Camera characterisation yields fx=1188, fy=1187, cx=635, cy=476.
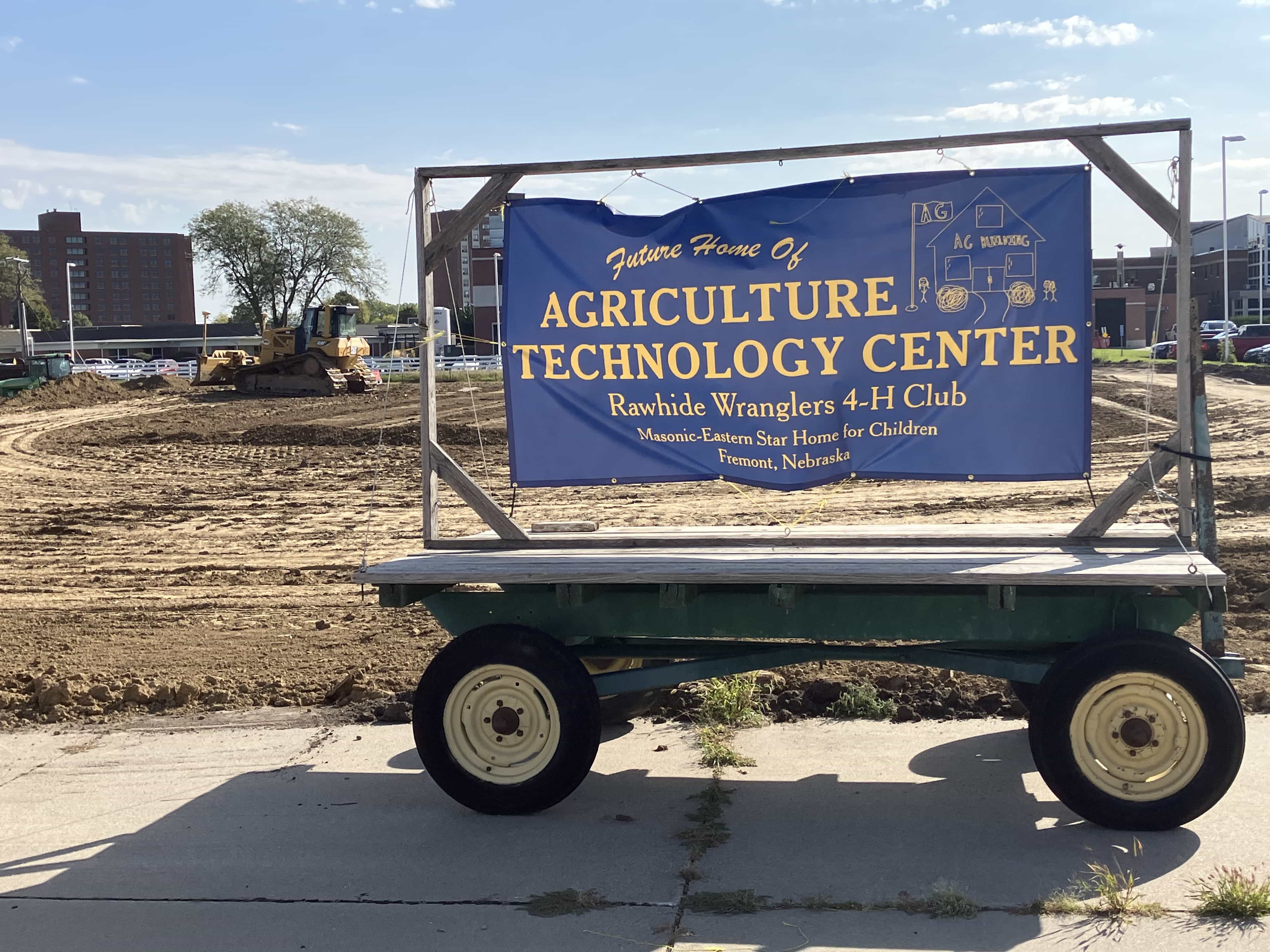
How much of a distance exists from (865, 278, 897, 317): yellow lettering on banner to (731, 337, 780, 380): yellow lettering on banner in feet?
1.71

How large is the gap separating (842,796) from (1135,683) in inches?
54.3

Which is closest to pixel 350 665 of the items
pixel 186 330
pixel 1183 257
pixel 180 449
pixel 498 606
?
pixel 498 606

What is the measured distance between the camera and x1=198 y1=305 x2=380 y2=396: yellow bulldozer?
3956cm

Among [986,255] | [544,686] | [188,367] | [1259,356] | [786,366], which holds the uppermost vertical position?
[188,367]

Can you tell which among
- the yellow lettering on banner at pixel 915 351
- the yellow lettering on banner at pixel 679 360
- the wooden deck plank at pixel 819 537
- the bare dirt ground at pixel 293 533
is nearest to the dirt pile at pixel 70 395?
the bare dirt ground at pixel 293 533

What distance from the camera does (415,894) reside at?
451 cm

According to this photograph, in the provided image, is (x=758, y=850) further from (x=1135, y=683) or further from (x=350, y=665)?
(x=350, y=665)

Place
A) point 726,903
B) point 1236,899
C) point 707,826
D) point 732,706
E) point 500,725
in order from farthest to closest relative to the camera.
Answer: point 732,706
point 500,725
point 707,826
point 726,903
point 1236,899

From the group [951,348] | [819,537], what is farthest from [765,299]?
[819,537]

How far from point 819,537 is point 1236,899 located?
235cm

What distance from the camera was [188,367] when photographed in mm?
70688

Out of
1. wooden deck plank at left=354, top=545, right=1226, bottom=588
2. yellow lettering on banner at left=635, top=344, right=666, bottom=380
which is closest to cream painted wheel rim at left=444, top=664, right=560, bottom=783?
wooden deck plank at left=354, top=545, right=1226, bottom=588

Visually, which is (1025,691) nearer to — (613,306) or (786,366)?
(786,366)

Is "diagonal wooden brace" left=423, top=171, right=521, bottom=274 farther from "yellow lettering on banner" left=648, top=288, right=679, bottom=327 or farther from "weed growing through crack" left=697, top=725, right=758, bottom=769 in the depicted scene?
"weed growing through crack" left=697, top=725, right=758, bottom=769
